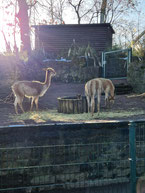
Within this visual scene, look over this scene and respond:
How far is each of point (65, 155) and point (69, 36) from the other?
21.4 metres

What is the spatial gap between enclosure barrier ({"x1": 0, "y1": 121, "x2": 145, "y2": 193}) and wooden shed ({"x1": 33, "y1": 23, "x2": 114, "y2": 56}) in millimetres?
20498

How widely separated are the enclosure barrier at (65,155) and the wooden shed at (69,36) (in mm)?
20498

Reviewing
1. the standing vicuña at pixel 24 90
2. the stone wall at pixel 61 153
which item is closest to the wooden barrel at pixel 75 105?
Result: the standing vicuña at pixel 24 90

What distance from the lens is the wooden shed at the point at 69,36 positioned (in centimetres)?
2626

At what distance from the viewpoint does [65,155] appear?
6328mm

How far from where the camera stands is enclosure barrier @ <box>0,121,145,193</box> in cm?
616

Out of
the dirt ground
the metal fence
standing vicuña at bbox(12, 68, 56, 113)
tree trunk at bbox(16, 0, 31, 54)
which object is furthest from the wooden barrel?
tree trunk at bbox(16, 0, 31, 54)

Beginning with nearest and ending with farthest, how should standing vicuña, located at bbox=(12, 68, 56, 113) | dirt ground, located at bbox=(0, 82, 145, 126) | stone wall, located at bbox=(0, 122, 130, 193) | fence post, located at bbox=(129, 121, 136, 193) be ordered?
fence post, located at bbox=(129, 121, 136, 193)
stone wall, located at bbox=(0, 122, 130, 193)
standing vicuña, located at bbox=(12, 68, 56, 113)
dirt ground, located at bbox=(0, 82, 145, 126)

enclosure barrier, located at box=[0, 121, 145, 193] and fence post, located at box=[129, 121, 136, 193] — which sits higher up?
fence post, located at box=[129, 121, 136, 193]

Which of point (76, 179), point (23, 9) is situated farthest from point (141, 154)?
point (23, 9)

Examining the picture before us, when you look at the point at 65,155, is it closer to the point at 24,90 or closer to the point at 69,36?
the point at 24,90

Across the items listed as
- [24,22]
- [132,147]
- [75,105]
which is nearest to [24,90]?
[75,105]

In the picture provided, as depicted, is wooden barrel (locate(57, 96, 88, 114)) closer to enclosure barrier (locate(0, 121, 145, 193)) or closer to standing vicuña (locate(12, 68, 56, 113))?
standing vicuña (locate(12, 68, 56, 113))

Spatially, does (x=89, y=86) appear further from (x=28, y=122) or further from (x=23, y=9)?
(x=23, y=9)
